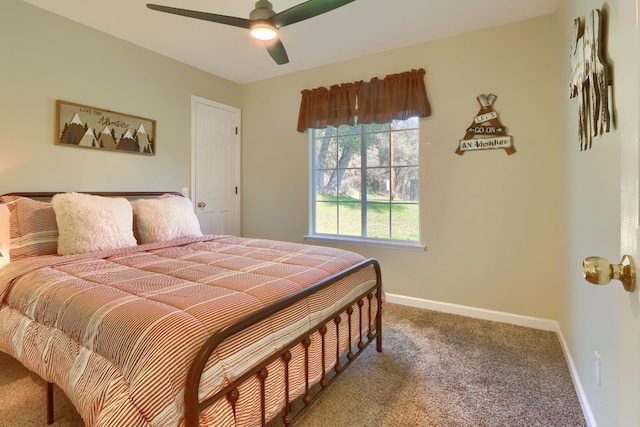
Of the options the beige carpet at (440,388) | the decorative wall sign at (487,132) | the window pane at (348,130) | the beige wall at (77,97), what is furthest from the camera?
the window pane at (348,130)

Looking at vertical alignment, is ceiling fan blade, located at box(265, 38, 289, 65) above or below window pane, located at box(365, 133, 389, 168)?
above

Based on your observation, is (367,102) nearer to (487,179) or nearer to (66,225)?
(487,179)

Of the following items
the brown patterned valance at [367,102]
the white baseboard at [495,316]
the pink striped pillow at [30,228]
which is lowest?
the white baseboard at [495,316]

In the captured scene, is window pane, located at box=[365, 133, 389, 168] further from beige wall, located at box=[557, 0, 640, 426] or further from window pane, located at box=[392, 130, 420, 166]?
beige wall, located at box=[557, 0, 640, 426]

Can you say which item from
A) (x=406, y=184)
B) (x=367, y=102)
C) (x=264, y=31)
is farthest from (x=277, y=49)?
(x=406, y=184)

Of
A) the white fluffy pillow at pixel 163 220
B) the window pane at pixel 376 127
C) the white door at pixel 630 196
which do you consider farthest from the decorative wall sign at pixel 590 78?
the white fluffy pillow at pixel 163 220

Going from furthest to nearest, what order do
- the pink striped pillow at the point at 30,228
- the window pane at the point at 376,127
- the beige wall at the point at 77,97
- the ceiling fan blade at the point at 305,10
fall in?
the window pane at the point at 376,127 < the beige wall at the point at 77,97 < the pink striped pillow at the point at 30,228 < the ceiling fan blade at the point at 305,10

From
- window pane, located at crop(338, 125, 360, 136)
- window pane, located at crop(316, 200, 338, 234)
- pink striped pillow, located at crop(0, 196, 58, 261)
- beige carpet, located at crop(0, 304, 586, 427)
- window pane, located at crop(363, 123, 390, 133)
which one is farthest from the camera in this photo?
window pane, located at crop(316, 200, 338, 234)

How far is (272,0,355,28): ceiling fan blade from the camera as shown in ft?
5.77

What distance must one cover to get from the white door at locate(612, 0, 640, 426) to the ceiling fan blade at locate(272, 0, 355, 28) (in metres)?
1.45

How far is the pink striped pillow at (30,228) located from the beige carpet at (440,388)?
758 mm

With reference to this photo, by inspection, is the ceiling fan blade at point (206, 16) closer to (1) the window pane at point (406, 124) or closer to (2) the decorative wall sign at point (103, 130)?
(2) the decorative wall sign at point (103, 130)

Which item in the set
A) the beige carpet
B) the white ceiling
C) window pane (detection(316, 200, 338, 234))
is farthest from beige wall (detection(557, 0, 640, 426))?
window pane (detection(316, 200, 338, 234))

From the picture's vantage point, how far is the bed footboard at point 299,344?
98 cm
